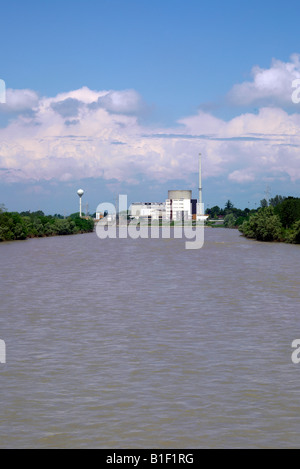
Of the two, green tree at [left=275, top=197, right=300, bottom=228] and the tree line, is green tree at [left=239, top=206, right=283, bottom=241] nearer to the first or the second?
the tree line

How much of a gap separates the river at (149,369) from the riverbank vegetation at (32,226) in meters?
53.5

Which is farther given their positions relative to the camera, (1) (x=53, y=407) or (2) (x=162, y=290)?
(2) (x=162, y=290)

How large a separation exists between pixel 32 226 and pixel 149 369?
3326 inches

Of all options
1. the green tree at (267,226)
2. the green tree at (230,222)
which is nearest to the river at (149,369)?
the green tree at (267,226)

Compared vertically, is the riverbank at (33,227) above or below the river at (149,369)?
above

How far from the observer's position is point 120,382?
35.3 feet

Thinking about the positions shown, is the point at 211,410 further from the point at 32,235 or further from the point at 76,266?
the point at 32,235

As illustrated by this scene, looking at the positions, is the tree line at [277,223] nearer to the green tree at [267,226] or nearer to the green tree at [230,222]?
the green tree at [267,226]

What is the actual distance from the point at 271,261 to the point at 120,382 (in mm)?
32876

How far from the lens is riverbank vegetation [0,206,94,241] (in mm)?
76875

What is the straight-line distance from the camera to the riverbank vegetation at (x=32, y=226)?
7688cm

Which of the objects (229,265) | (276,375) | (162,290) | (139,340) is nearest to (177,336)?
(139,340)

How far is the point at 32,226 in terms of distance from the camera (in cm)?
9438

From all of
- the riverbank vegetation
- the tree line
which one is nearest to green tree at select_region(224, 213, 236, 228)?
the riverbank vegetation
